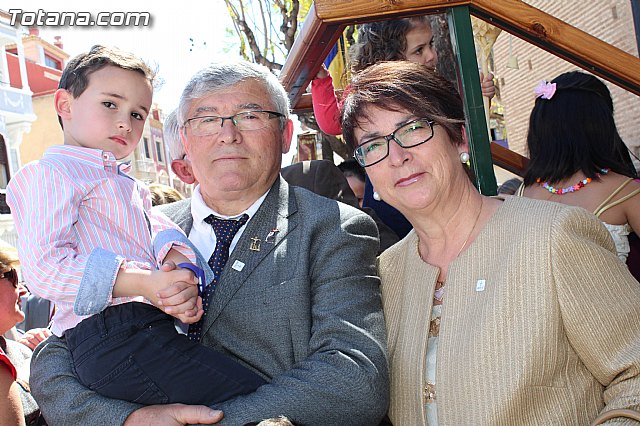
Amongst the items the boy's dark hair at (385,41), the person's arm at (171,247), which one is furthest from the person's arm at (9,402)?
the boy's dark hair at (385,41)

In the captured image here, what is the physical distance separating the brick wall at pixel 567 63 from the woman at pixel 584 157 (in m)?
6.53

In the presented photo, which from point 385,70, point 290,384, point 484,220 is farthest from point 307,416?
point 385,70

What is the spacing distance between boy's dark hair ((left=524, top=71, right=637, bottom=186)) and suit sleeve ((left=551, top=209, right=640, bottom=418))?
4.71ft

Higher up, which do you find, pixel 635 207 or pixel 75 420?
pixel 635 207

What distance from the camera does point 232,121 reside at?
3.06 metres

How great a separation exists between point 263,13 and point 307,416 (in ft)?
32.1

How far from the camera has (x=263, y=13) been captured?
37.2 feet

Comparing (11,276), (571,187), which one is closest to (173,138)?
(11,276)

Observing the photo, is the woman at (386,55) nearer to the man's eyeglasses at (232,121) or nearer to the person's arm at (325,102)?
the person's arm at (325,102)

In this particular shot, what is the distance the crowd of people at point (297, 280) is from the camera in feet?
7.95

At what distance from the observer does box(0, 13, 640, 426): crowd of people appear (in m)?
2.42

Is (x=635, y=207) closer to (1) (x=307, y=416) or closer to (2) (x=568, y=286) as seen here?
(2) (x=568, y=286)

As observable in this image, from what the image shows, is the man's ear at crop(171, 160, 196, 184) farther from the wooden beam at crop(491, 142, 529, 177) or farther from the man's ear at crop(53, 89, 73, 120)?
the wooden beam at crop(491, 142, 529, 177)

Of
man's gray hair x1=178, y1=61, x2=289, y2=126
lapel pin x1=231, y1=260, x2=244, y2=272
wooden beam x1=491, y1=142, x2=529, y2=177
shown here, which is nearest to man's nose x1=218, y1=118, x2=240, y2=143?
man's gray hair x1=178, y1=61, x2=289, y2=126
